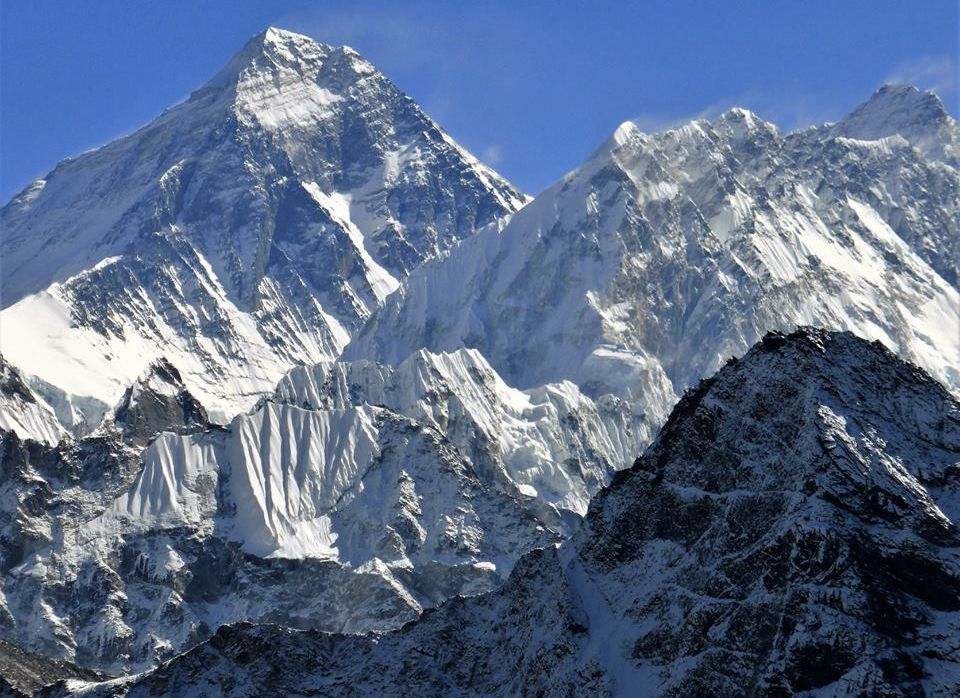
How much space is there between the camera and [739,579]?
504 ft

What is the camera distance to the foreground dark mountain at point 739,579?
14525cm

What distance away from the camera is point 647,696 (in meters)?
153

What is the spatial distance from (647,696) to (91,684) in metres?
52.2

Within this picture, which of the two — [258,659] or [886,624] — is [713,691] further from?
[258,659]

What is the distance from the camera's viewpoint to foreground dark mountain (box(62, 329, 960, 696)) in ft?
477

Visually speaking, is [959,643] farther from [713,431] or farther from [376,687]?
[376,687]

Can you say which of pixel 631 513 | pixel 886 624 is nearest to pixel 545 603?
pixel 631 513

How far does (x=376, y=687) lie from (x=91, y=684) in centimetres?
2504

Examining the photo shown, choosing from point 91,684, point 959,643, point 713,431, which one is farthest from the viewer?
→ point 91,684

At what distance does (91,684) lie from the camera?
7470 inches

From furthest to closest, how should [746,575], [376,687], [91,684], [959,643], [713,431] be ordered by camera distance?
[91,684] → [376,687] → [713,431] → [746,575] → [959,643]

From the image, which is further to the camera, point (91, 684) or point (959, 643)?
point (91, 684)

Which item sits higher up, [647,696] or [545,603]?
[545,603]

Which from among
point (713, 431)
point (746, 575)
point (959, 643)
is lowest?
point (959, 643)
